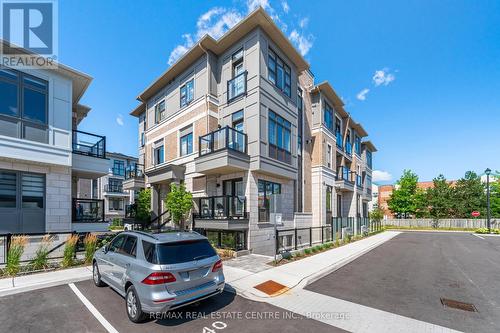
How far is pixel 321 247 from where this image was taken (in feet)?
45.8

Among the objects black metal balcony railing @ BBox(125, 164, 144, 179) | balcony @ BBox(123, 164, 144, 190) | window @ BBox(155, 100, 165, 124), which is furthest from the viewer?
black metal balcony railing @ BBox(125, 164, 144, 179)

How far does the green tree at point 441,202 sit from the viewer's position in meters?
44.6

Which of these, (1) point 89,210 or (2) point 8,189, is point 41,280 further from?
(1) point 89,210

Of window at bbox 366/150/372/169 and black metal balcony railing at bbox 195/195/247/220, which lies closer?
black metal balcony railing at bbox 195/195/247/220

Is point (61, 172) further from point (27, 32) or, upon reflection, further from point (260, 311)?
point (260, 311)

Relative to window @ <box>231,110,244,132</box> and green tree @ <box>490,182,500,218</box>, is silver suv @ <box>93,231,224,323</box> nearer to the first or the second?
window @ <box>231,110,244,132</box>

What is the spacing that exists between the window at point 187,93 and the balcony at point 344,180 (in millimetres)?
15171

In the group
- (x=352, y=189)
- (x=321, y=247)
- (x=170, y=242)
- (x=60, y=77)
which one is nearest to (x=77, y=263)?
(x=170, y=242)

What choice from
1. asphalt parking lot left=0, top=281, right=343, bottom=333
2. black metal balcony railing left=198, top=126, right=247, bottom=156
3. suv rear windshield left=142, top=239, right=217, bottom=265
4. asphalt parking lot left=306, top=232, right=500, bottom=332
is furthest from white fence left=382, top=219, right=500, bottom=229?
suv rear windshield left=142, top=239, right=217, bottom=265

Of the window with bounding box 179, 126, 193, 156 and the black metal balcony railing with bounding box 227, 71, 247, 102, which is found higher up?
the black metal balcony railing with bounding box 227, 71, 247, 102

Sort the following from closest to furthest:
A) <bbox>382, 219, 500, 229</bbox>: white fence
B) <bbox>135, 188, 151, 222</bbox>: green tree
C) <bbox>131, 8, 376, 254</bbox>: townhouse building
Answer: <bbox>131, 8, 376, 254</bbox>: townhouse building, <bbox>135, 188, 151, 222</bbox>: green tree, <bbox>382, 219, 500, 229</bbox>: white fence

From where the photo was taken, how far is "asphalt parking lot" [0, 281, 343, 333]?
493cm

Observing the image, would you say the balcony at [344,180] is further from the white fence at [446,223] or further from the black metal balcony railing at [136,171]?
the white fence at [446,223]

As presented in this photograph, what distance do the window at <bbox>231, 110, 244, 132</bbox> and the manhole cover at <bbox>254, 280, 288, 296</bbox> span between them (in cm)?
876
